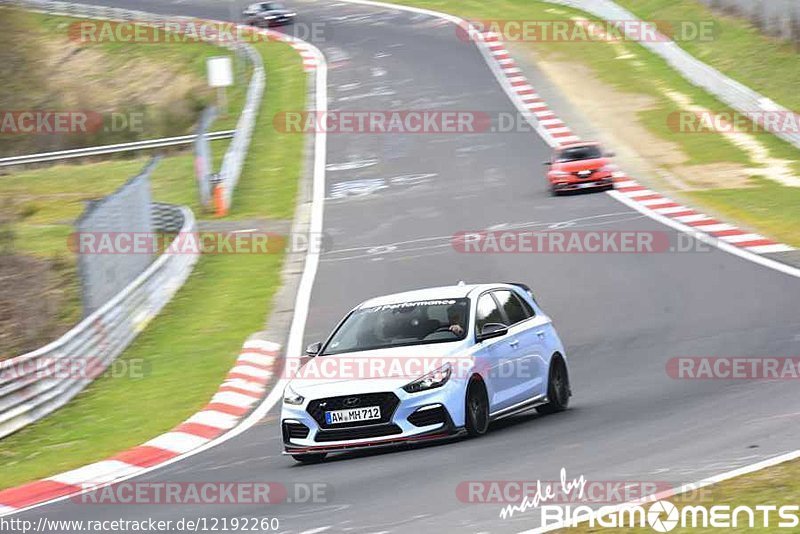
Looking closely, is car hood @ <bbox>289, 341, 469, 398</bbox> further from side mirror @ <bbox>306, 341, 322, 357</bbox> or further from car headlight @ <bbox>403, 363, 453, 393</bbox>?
side mirror @ <bbox>306, 341, 322, 357</bbox>

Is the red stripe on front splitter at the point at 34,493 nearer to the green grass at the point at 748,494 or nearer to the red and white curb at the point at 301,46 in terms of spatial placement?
the green grass at the point at 748,494

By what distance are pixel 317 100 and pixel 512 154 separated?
1032cm

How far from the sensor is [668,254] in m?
24.7

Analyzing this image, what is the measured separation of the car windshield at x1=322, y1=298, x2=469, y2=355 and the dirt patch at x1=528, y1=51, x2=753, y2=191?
18.8 meters

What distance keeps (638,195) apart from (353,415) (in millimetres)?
19380

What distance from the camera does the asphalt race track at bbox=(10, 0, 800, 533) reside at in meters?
10.7

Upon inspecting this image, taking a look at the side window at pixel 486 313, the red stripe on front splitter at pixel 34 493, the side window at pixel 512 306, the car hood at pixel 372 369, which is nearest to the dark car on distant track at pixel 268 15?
the side window at pixel 512 306

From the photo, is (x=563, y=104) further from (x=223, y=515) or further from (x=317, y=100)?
(x=223, y=515)

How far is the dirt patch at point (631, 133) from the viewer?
33.0 metres

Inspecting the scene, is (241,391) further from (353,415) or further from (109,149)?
(109,149)

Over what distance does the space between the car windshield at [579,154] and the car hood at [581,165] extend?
0.17 metres

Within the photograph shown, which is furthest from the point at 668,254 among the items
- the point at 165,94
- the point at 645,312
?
the point at 165,94

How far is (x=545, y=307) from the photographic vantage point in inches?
850

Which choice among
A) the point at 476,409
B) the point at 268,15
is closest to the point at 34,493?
the point at 476,409
